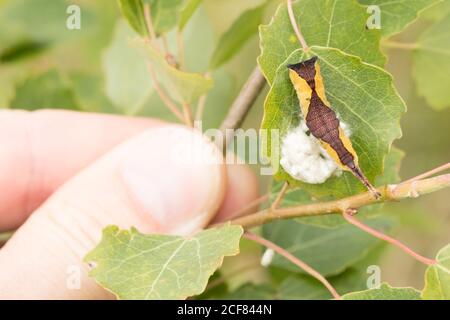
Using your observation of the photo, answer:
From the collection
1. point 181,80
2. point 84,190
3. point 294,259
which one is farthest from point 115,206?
point 294,259

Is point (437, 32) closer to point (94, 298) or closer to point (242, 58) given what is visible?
point (94, 298)

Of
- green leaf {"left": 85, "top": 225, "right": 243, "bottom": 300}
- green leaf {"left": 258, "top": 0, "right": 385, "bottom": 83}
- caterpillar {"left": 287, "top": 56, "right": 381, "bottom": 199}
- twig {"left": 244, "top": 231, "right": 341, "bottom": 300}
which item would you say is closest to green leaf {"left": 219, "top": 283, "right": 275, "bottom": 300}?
twig {"left": 244, "top": 231, "right": 341, "bottom": 300}

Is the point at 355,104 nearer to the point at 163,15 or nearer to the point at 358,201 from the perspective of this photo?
the point at 358,201

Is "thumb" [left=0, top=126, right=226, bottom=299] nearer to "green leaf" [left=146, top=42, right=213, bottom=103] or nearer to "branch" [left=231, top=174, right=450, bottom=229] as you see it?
"green leaf" [left=146, top=42, right=213, bottom=103]

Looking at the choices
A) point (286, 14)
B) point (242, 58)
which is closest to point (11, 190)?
point (286, 14)
